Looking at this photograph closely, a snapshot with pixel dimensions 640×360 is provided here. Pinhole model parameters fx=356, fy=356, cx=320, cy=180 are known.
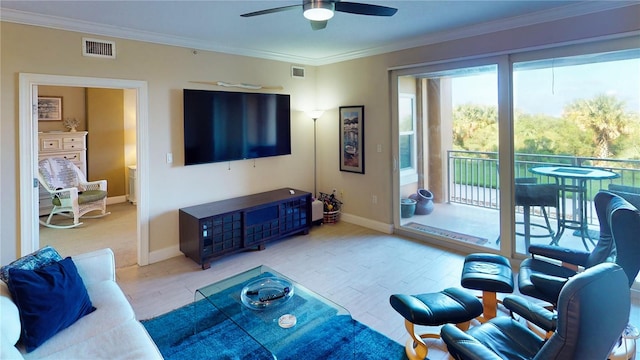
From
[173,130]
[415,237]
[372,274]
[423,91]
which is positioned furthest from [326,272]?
[423,91]

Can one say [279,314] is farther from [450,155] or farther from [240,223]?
[450,155]

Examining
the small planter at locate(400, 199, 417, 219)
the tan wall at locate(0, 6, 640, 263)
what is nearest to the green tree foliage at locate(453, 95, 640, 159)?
the tan wall at locate(0, 6, 640, 263)

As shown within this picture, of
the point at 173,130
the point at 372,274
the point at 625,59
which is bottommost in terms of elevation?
the point at 372,274

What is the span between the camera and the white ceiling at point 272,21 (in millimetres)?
3072

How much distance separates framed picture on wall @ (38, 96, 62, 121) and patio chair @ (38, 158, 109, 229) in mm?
991

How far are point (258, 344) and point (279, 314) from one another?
0.90 feet

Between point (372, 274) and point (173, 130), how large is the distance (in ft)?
9.23

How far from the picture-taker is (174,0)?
2926 mm

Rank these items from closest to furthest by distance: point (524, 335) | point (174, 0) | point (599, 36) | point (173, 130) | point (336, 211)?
point (524, 335)
point (174, 0)
point (599, 36)
point (173, 130)
point (336, 211)

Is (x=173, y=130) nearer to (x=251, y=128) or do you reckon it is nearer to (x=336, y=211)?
(x=251, y=128)

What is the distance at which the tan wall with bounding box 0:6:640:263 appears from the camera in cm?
325

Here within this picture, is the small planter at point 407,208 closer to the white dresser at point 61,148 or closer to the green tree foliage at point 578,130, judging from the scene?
the green tree foliage at point 578,130

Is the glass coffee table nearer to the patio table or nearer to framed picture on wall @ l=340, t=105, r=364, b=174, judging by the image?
the patio table

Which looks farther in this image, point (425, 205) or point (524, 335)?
point (425, 205)
